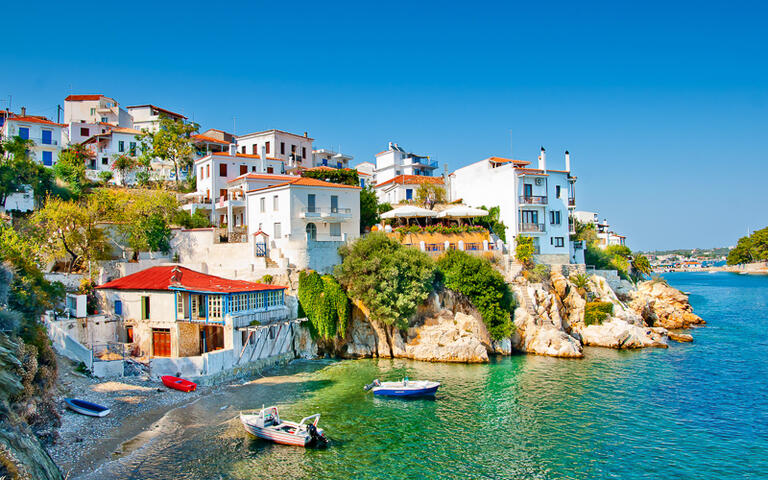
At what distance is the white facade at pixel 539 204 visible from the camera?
53031 mm

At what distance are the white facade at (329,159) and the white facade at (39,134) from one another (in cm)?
3287

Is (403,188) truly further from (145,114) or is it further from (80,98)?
(80,98)

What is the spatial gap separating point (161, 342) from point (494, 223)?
35.9 m

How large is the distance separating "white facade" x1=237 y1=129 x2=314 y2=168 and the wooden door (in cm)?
3738

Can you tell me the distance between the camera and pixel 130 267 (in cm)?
3881

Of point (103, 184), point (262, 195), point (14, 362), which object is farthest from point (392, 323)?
point (103, 184)

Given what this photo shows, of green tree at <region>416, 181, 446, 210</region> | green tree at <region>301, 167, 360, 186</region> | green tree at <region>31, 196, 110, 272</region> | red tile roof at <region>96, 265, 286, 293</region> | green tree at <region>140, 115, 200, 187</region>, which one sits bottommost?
red tile roof at <region>96, 265, 286, 293</region>

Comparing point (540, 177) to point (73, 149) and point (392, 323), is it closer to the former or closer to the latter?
point (392, 323)

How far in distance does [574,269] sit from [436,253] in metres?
15.2

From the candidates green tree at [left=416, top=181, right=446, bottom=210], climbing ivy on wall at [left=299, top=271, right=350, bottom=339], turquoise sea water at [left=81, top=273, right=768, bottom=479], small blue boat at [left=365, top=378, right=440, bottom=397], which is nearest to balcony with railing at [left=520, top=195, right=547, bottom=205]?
green tree at [left=416, top=181, right=446, bottom=210]

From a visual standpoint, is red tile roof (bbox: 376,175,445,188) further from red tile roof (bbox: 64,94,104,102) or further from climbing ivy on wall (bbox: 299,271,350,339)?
red tile roof (bbox: 64,94,104,102)

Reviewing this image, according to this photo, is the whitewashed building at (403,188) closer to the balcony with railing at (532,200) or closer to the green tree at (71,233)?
the balcony with railing at (532,200)

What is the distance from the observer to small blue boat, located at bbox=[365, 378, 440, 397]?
2827 centimetres

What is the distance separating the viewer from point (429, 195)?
2384 inches
